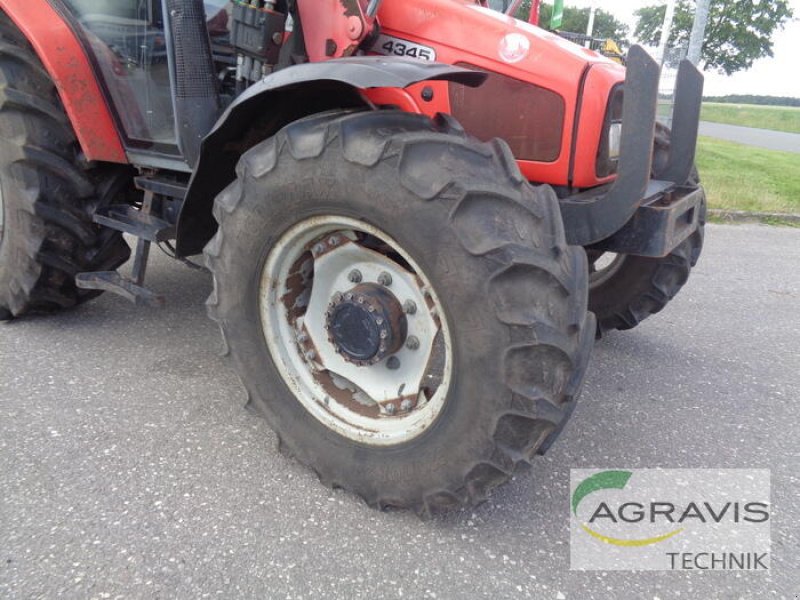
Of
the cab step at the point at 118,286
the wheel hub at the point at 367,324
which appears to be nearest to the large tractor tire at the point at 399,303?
the wheel hub at the point at 367,324

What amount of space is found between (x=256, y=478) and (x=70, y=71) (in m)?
2.08

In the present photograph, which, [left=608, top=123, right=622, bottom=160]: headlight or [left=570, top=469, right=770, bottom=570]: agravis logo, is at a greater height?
[left=608, top=123, right=622, bottom=160]: headlight

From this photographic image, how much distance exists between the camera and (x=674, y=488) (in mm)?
2357

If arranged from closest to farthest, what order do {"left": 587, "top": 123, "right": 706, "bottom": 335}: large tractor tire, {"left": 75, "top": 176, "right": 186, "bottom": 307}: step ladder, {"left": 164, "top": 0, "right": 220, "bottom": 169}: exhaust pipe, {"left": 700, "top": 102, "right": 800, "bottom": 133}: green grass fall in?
{"left": 164, "top": 0, "right": 220, "bottom": 169}: exhaust pipe → {"left": 75, "top": 176, "right": 186, "bottom": 307}: step ladder → {"left": 587, "top": 123, "right": 706, "bottom": 335}: large tractor tire → {"left": 700, "top": 102, "right": 800, "bottom": 133}: green grass

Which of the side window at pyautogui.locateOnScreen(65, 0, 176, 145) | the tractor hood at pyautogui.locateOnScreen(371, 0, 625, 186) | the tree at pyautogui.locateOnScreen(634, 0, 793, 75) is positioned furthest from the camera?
the tree at pyautogui.locateOnScreen(634, 0, 793, 75)

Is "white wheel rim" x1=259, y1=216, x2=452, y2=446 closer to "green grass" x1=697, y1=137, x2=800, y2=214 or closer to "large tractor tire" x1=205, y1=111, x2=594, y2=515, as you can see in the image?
"large tractor tire" x1=205, y1=111, x2=594, y2=515

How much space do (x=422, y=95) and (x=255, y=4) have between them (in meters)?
0.73

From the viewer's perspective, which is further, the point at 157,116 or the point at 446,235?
the point at 157,116

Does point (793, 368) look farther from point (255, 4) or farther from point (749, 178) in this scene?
point (749, 178)

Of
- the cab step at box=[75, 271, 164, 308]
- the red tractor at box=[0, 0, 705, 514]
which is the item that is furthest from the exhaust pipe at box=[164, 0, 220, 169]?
Result: the cab step at box=[75, 271, 164, 308]

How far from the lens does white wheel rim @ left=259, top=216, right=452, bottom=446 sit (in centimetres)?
208

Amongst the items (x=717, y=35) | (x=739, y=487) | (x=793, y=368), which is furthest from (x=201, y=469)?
(x=717, y=35)

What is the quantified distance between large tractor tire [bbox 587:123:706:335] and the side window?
7.26 ft

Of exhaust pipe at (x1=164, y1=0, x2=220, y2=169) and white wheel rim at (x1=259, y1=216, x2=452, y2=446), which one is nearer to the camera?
white wheel rim at (x1=259, y1=216, x2=452, y2=446)
